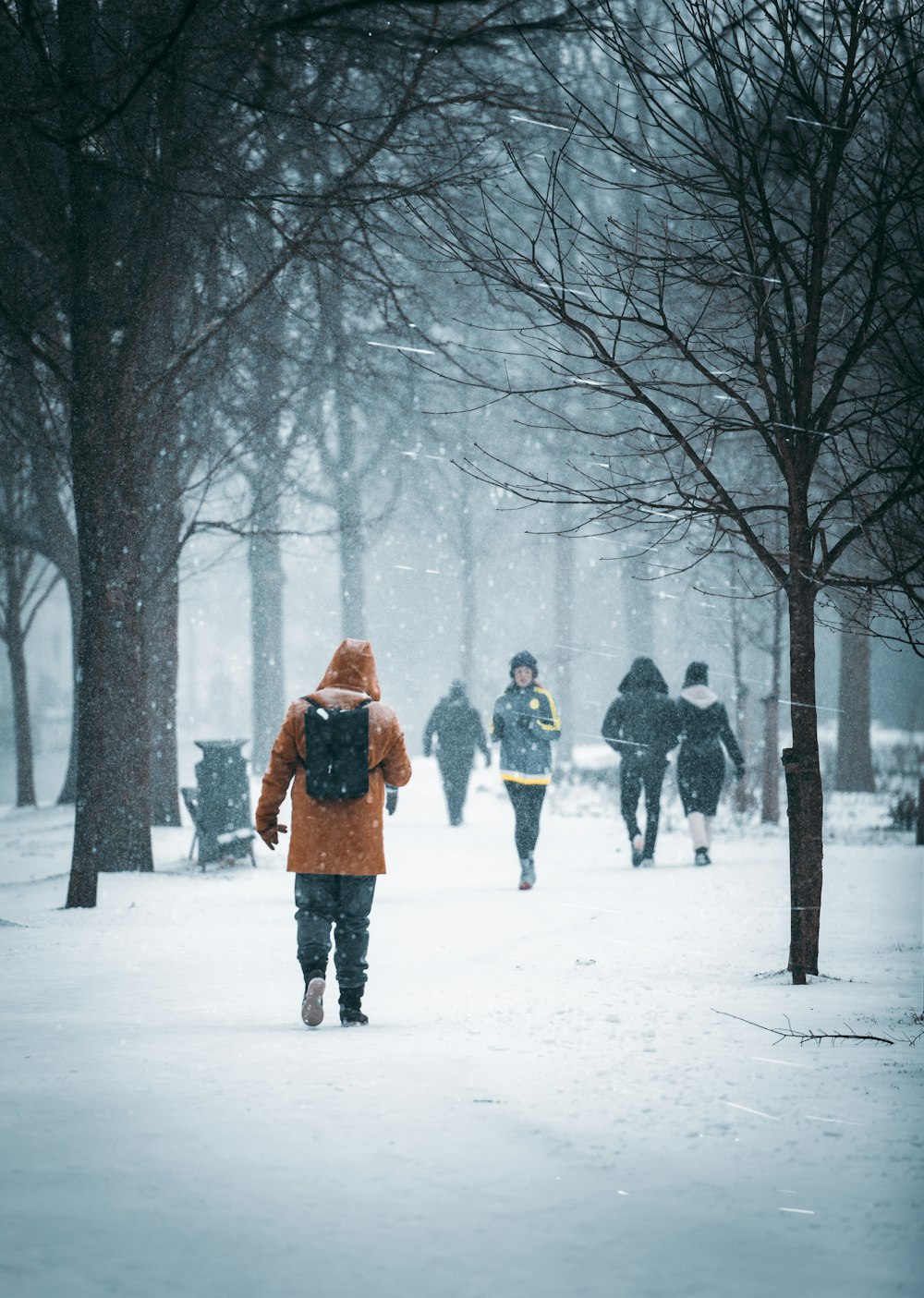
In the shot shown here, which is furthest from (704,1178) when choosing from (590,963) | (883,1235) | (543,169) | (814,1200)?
(543,169)

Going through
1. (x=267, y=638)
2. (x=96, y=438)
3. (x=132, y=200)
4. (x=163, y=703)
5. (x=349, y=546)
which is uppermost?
(x=132, y=200)

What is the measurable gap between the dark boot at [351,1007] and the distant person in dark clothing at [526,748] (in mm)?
5174

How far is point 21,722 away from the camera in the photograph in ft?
71.0

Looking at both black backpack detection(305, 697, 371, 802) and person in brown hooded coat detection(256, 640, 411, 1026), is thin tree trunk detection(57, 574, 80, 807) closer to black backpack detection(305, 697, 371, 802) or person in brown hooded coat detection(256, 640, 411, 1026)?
person in brown hooded coat detection(256, 640, 411, 1026)

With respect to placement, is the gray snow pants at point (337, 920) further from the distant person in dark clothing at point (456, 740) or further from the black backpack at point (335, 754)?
the distant person in dark clothing at point (456, 740)

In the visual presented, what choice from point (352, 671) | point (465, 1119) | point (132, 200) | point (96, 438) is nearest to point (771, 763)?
point (96, 438)

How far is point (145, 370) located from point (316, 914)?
232 inches

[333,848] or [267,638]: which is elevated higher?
[267,638]

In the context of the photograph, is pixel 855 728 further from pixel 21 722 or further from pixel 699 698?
pixel 21 722

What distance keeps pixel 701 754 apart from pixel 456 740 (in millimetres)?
4278

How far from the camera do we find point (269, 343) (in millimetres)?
10477

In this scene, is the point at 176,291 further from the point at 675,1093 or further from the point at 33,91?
the point at 675,1093

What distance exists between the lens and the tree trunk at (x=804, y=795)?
21.6ft

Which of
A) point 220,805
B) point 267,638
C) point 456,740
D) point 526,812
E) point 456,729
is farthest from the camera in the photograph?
point 267,638
